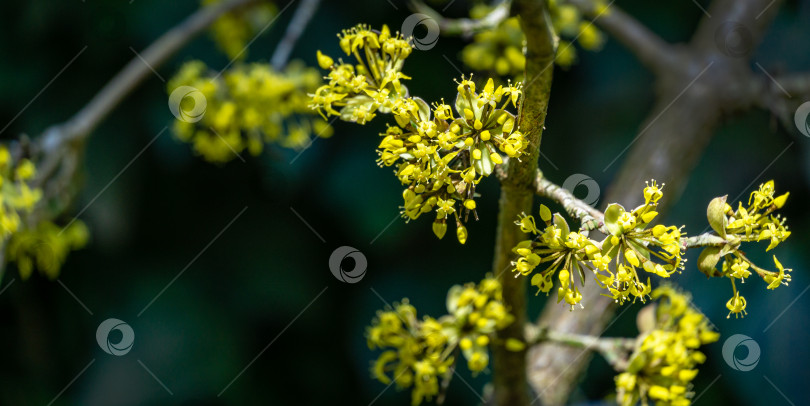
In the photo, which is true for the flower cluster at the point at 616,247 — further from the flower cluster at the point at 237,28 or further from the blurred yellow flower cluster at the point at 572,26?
the flower cluster at the point at 237,28

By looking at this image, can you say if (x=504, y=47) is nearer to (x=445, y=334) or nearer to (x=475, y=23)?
(x=475, y=23)

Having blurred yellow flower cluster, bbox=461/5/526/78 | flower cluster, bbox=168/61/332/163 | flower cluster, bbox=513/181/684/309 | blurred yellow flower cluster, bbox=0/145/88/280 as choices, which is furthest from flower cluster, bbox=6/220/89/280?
flower cluster, bbox=513/181/684/309

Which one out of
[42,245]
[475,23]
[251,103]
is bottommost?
[42,245]

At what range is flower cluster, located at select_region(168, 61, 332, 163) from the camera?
1.37m

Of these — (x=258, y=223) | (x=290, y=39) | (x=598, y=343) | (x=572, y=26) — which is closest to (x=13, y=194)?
(x=290, y=39)

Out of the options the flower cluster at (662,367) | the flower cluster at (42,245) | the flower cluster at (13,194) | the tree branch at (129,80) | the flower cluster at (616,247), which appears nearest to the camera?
the flower cluster at (616,247)

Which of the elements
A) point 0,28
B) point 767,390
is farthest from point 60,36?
point 767,390

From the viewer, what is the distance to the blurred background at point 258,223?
1.80m

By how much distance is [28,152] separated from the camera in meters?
1.31

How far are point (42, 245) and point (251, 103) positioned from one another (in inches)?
20.7

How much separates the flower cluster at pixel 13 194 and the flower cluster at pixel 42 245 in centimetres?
8

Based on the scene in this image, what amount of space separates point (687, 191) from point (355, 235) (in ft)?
2.93

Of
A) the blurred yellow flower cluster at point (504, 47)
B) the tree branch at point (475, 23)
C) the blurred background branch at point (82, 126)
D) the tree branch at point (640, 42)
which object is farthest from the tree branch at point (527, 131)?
the blurred background branch at point (82, 126)

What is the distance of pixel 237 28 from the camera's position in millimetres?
1726
